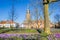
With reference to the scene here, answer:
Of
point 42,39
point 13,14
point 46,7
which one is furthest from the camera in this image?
point 13,14

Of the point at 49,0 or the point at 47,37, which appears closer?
the point at 47,37

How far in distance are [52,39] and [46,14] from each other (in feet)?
22.9

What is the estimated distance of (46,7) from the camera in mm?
14500

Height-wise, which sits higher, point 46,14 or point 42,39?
point 46,14

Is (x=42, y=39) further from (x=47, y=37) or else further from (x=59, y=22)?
(x=59, y=22)

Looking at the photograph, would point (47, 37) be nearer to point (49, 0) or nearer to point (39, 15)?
point (49, 0)

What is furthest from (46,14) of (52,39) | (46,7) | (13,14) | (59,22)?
(59,22)

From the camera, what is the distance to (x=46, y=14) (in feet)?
49.2

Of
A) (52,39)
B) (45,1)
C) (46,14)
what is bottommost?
(52,39)

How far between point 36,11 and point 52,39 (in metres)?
39.3

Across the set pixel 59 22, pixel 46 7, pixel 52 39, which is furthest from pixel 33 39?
pixel 59 22

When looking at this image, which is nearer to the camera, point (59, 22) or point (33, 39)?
point (33, 39)

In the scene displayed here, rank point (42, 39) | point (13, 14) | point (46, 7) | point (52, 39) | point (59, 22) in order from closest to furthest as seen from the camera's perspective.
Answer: point (42, 39)
point (52, 39)
point (46, 7)
point (13, 14)
point (59, 22)

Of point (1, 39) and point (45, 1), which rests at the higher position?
point (45, 1)
